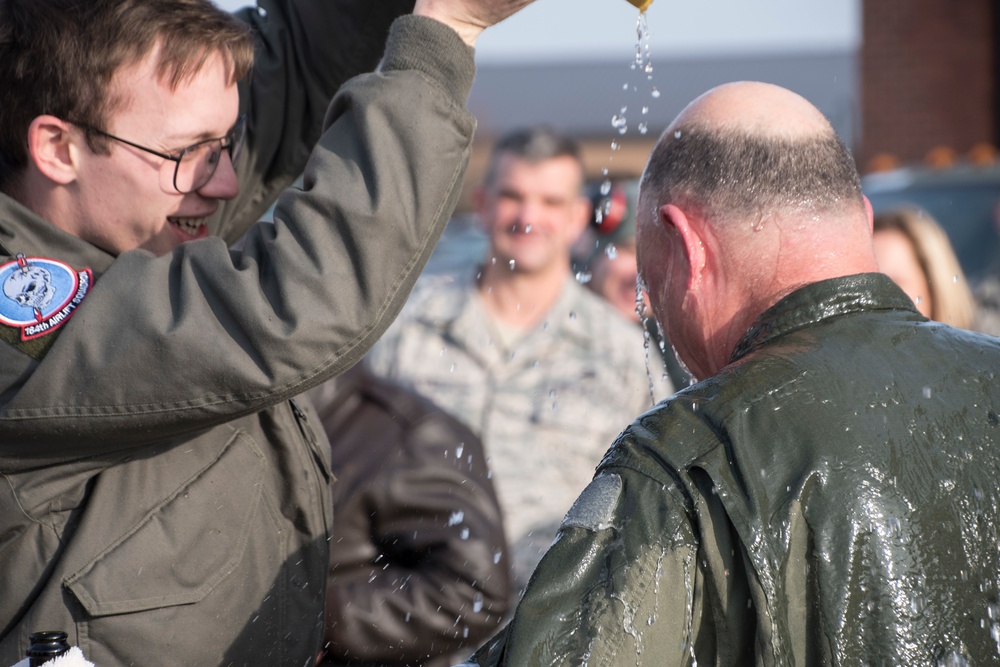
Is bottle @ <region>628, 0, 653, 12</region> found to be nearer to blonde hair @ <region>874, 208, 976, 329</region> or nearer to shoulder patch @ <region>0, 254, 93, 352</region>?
shoulder patch @ <region>0, 254, 93, 352</region>

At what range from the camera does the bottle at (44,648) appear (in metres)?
1.84

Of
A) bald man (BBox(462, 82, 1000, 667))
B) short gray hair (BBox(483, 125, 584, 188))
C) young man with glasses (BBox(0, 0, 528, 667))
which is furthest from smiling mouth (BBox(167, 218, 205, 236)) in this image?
short gray hair (BBox(483, 125, 584, 188))

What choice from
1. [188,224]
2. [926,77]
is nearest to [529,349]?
[188,224]

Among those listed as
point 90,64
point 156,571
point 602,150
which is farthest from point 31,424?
point 602,150

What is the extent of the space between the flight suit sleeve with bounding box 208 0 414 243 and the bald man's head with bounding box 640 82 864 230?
2.56 ft

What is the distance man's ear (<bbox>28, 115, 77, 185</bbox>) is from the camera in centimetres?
229

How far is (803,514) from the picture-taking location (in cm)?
188

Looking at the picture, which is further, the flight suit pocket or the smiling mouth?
the smiling mouth

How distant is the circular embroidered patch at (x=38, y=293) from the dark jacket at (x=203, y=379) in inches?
0.8

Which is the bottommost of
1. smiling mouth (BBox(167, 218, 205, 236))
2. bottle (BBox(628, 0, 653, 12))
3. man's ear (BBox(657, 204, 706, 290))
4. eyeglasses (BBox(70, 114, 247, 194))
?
man's ear (BBox(657, 204, 706, 290))

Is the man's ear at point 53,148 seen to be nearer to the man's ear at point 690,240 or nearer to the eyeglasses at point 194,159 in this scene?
the eyeglasses at point 194,159

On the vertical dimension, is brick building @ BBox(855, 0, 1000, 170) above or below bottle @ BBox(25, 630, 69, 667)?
below

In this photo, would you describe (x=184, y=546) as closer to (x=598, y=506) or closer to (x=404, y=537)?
(x=598, y=506)

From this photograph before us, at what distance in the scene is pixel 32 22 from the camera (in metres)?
2.27
